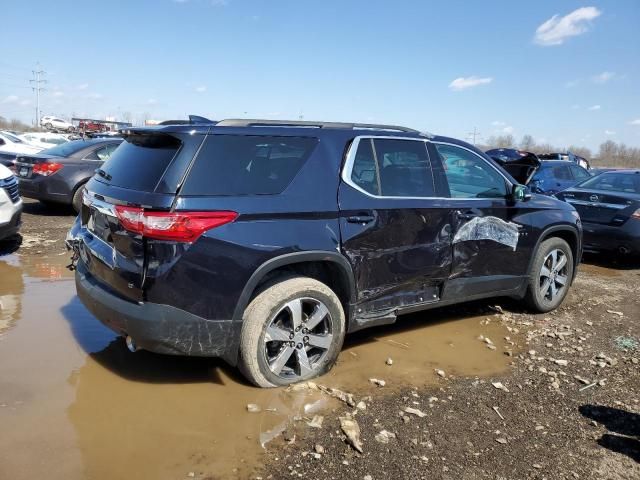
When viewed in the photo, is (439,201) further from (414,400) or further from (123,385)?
(123,385)

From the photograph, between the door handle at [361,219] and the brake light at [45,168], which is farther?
the brake light at [45,168]

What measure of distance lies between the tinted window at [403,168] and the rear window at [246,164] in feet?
2.18

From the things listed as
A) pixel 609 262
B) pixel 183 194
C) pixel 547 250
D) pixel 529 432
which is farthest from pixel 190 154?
pixel 609 262

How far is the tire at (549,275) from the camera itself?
17.3ft

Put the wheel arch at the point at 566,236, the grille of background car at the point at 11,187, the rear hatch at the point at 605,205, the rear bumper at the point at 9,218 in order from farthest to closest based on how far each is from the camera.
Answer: the rear hatch at the point at 605,205, the grille of background car at the point at 11,187, the rear bumper at the point at 9,218, the wheel arch at the point at 566,236

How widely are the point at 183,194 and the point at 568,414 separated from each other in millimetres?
2878

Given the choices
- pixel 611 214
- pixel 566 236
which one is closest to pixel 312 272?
pixel 566 236

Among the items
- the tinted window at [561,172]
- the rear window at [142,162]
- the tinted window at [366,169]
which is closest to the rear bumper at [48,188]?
the rear window at [142,162]

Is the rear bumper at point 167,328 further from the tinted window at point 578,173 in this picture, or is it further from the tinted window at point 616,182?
the tinted window at point 578,173

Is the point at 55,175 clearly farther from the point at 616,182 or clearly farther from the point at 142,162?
the point at 616,182

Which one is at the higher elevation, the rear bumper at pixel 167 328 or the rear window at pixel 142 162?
the rear window at pixel 142 162

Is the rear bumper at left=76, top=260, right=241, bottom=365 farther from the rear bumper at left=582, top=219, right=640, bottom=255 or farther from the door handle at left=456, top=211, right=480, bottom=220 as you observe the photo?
the rear bumper at left=582, top=219, right=640, bottom=255

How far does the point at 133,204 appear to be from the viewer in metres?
Result: 3.11

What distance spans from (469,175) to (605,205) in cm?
437
